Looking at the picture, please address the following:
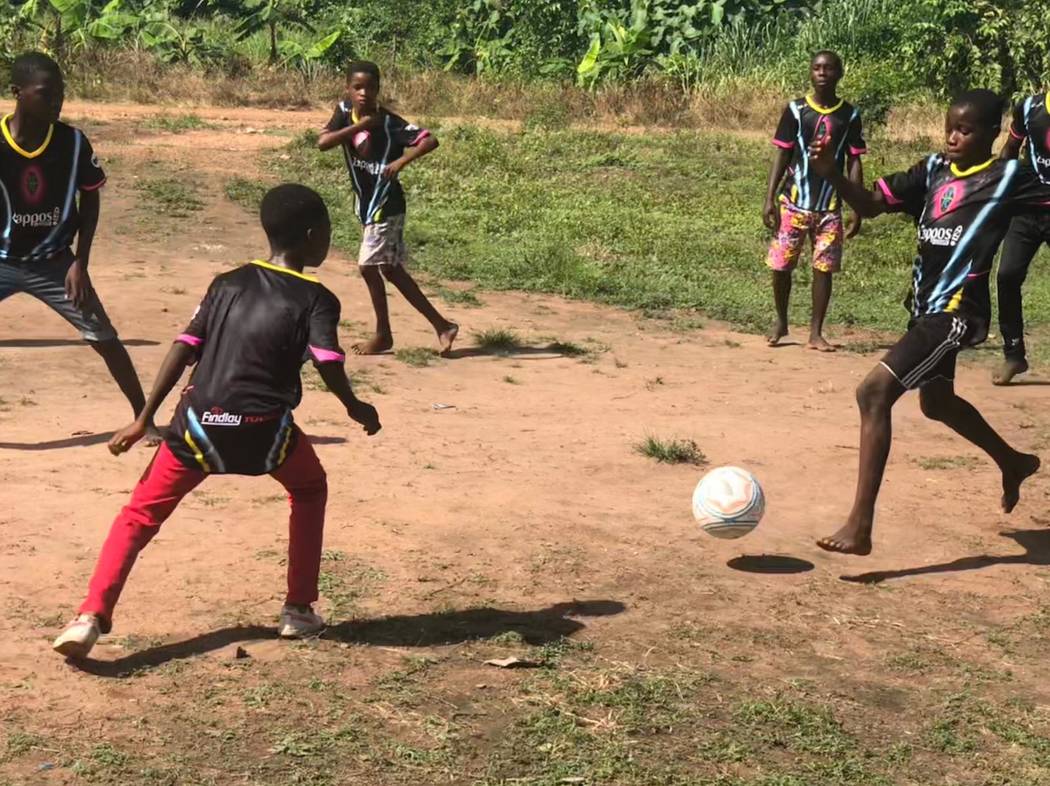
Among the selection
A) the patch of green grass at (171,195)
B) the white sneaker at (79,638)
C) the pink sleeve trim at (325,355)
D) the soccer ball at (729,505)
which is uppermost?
the pink sleeve trim at (325,355)

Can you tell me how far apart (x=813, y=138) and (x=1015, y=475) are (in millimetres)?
3972

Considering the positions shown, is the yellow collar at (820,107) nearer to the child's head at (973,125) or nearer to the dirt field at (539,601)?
the dirt field at (539,601)

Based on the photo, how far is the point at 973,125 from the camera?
20.0 ft

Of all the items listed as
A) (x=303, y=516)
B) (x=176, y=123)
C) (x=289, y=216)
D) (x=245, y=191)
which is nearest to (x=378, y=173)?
(x=289, y=216)

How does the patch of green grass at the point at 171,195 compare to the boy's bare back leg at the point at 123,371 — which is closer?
the boy's bare back leg at the point at 123,371

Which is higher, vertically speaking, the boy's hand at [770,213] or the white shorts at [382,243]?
the boy's hand at [770,213]

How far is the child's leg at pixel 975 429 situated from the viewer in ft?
21.0

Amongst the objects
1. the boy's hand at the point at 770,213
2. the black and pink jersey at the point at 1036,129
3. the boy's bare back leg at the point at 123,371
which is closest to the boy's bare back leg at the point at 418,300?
the boy's hand at the point at 770,213

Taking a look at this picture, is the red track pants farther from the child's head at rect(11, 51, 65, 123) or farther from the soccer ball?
the child's head at rect(11, 51, 65, 123)

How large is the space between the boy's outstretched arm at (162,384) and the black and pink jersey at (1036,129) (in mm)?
5917

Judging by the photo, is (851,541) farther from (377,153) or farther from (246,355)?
(377,153)

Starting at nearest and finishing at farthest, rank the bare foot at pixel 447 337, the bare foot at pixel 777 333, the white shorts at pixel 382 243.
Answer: the white shorts at pixel 382 243, the bare foot at pixel 447 337, the bare foot at pixel 777 333

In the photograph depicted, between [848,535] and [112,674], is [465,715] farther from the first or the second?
[848,535]

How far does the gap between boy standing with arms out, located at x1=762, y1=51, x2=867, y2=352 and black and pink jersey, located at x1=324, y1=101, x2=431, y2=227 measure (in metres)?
2.42
